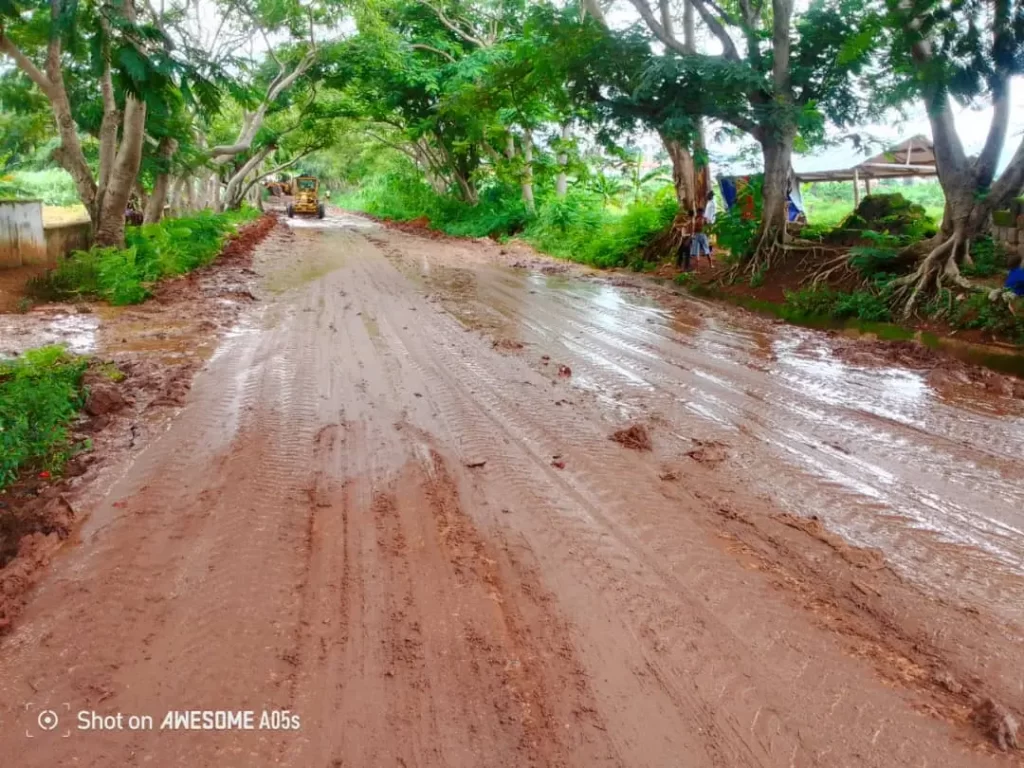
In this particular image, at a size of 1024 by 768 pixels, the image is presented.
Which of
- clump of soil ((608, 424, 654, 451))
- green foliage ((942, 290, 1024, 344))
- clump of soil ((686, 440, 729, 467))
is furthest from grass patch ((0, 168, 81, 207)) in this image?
clump of soil ((686, 440, 729, 467))

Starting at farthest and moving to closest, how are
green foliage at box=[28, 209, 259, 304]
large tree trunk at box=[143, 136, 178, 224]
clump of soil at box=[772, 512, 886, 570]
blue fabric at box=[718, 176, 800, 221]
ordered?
large tree trunk at box=[143, 136, 178, 224], blue fabric at box=[718, 176, 800, 221], green foliage at box=[28, 209, 259, 304], clump of soil at box=[772, 512, 886, 570]

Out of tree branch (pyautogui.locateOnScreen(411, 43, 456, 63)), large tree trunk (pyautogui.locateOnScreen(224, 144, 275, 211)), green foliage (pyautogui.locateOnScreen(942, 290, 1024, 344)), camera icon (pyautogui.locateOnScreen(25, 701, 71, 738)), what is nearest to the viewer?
camera icon (pyautogui.locateOnScreen(25, 701, 71, 738))

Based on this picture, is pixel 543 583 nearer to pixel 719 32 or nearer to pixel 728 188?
pixel 719 32

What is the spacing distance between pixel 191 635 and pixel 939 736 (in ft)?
9.66

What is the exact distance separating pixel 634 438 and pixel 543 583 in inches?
84.7

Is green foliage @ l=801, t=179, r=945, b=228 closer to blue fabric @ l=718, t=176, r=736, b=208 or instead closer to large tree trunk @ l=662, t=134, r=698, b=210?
blue fabric @ l=718, t=176, r=736, b=208

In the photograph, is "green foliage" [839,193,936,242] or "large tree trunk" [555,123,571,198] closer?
"green foliage" [839,193,936,242]

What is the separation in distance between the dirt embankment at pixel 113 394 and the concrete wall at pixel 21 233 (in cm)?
240

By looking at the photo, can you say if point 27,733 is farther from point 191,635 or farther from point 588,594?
point 588,594

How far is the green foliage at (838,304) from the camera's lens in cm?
958

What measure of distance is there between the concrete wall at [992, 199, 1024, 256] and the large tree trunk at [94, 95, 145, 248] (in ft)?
44.1

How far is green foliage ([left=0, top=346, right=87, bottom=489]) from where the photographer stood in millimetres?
4762

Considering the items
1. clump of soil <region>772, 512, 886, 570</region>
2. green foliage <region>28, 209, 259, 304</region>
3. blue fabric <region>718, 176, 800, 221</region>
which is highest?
→ blue fabric <region>718, 176, 800, 221</region>

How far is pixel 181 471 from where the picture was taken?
4715 millimetres
